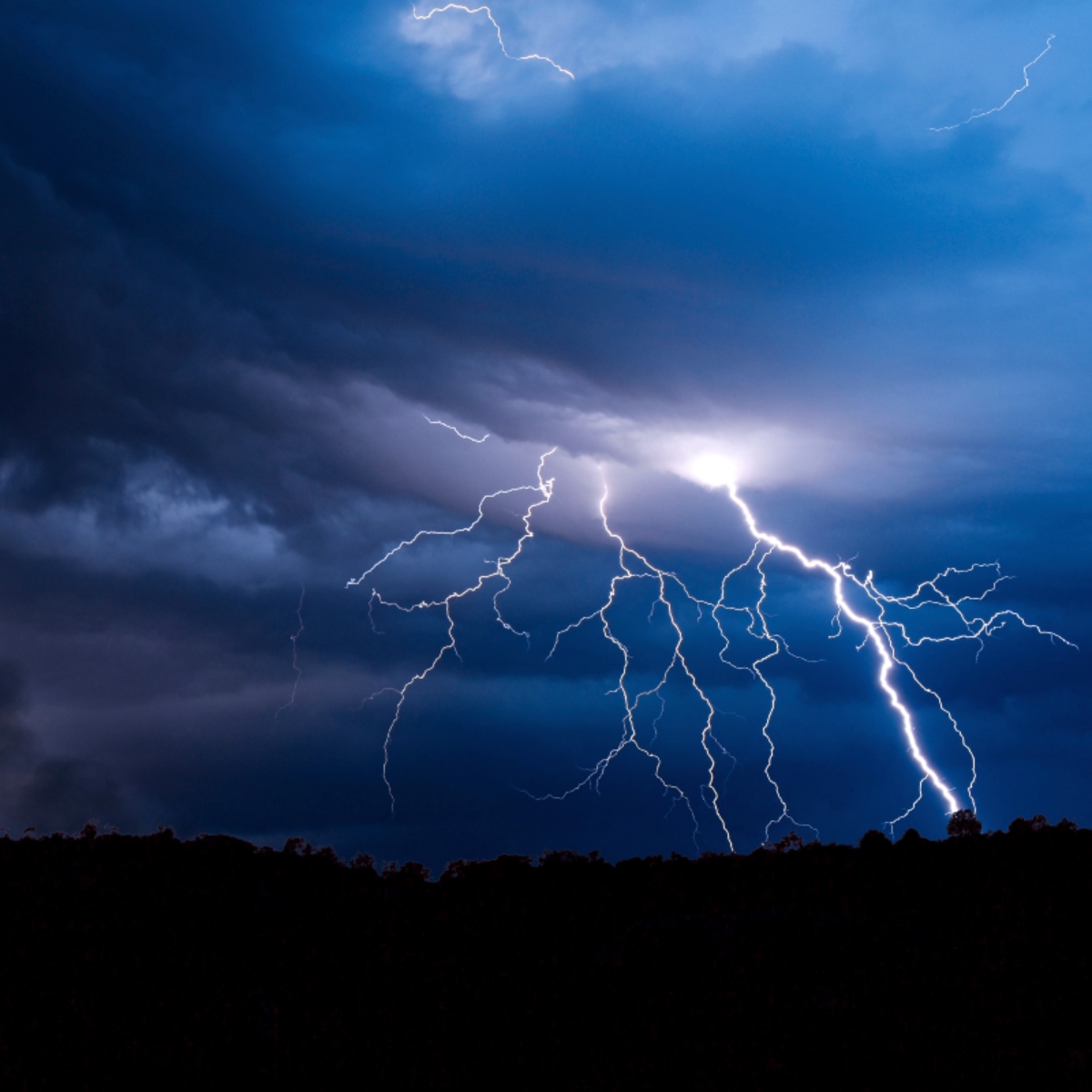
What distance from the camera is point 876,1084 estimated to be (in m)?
9.88

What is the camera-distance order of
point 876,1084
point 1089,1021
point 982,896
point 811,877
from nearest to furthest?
point 876,1084
point 1089,1021
point 982,896
point 811,877

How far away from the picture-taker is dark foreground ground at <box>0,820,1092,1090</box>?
10.5 meters

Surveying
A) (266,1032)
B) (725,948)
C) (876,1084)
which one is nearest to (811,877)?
(725,948)

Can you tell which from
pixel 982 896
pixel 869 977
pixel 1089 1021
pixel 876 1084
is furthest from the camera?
pixel 982 896

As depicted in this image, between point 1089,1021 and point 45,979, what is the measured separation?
39.3 feet

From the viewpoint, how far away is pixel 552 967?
43.3 feet

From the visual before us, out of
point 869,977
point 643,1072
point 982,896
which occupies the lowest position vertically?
point 643,1072

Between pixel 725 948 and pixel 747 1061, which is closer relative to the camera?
pixel 747 1061

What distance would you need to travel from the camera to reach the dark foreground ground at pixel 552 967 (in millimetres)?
10523

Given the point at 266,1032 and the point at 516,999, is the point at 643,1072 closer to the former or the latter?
the point at 516,999

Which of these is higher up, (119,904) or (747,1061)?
(119,904)

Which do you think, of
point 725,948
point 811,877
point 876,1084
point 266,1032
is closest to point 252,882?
point 266,1032

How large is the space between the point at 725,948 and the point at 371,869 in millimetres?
6261

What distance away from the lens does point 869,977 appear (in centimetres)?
1204
